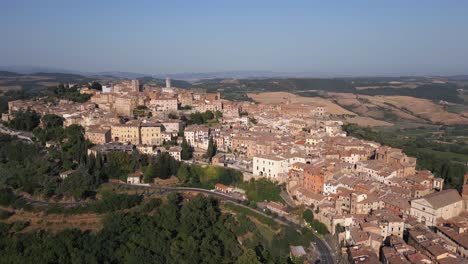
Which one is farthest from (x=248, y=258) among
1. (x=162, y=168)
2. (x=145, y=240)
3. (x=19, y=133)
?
(x=19, y=133)

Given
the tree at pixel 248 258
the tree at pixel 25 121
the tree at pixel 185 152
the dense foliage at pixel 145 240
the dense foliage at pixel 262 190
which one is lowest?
the dense foliage at pixel 145 240

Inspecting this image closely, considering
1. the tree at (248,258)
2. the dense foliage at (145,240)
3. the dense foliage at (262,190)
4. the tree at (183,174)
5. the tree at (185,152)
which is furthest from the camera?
the tree at (185,152)

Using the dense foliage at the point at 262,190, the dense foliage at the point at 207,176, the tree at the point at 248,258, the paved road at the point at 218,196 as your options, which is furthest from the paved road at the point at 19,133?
the tree at the point at 248,258

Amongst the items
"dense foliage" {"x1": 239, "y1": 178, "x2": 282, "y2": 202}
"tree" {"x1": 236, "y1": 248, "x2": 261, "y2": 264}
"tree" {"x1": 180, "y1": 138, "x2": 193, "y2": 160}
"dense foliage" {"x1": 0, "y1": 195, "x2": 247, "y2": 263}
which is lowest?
"dense foliage" {"x1": 0, "y1": 195, "x2": 247, "y2": 263}

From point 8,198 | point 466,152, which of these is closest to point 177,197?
point 8,198

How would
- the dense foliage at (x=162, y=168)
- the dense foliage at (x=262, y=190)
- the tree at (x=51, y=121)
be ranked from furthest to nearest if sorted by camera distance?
the tree at (x=51, y=121) < the dense foliage at (x=162, y=168) < the dense foliage at (x=262, y=190)

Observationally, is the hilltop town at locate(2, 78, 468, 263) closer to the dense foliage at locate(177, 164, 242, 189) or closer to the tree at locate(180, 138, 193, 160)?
the tree at locate(180, 138, 193, 160)

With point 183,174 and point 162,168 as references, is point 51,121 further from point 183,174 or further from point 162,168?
point 183,174

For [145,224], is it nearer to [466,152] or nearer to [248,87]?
[466,152]

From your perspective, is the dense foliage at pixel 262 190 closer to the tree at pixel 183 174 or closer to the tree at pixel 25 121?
the tree at pixel 183 174

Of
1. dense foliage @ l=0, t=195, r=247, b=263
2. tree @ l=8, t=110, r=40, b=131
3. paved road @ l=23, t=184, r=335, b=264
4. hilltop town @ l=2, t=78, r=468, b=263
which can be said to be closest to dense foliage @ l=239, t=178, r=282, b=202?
hilltop town @ l=2, t=78, r=468, b=263
